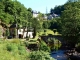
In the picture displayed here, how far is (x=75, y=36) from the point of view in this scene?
58.2 m

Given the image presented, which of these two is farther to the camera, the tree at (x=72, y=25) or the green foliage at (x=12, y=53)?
the tree at (x=72, y=25)

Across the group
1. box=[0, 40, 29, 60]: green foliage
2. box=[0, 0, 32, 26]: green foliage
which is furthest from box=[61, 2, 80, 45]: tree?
box=[0, 40, 29, 60]: green foliage

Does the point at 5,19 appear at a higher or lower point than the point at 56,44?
higher

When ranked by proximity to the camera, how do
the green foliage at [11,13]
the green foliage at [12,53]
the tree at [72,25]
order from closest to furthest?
the green foliage at [12,53] < the tree at [72,25] < the green foliage at [11,13]

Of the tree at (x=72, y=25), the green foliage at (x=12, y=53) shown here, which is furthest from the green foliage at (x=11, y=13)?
the green foliage at (x=12, y=53)

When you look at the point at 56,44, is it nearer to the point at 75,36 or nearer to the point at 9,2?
the point at 75,36

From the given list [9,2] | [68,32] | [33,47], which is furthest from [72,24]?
[9,2]

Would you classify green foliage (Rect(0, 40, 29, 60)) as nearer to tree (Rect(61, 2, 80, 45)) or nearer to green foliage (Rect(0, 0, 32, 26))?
tree (Rect(61, 2, 80, 45))

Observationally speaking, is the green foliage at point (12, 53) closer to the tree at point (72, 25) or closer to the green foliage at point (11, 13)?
the tree at point (72, 25)

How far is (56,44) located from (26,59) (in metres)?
39.3

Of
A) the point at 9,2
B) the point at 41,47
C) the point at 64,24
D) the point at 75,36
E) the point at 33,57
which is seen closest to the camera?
the point at 33,57

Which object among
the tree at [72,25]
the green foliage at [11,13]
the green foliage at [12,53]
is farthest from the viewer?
the green foliage at [11,13]

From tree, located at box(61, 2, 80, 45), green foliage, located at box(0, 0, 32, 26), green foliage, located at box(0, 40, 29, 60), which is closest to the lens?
green foliage, located at box(0, 40, 29, 60)

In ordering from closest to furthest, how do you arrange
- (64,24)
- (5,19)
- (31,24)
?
(64,24) → (5,19) → (31,24)
